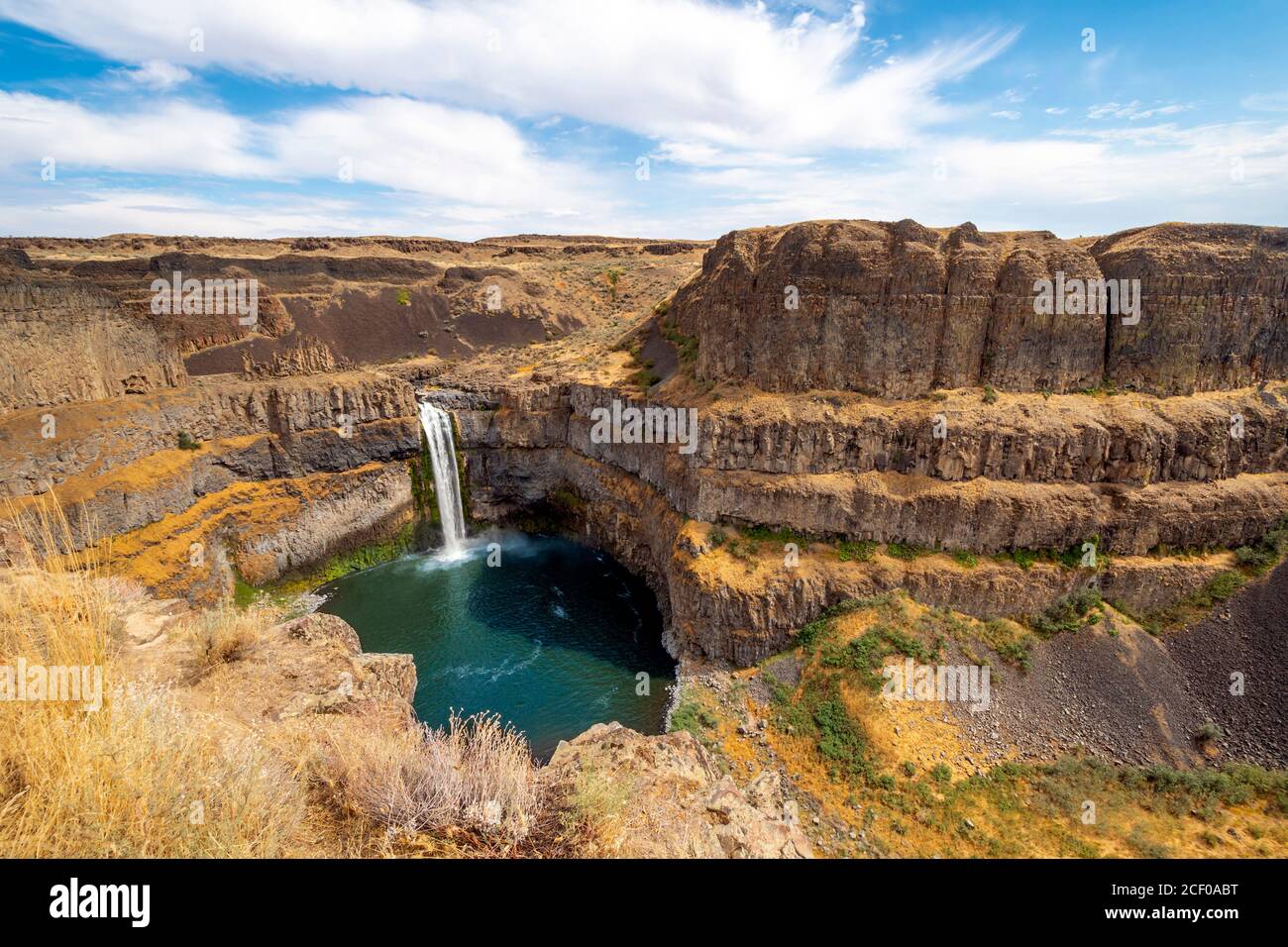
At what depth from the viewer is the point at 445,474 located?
39.3 metres

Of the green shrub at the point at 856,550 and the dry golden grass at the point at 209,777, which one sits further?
the green shrub at the point at 856,550

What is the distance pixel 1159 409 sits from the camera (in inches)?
1012

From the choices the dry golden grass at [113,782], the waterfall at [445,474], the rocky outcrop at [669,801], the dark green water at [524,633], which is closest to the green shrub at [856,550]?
the dark green water at [524,633]

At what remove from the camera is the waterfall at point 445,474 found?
39.0 meters

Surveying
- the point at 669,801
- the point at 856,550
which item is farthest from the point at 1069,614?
the point at 669,801

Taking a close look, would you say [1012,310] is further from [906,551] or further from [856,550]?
[856,550]

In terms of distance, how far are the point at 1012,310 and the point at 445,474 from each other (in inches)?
1309

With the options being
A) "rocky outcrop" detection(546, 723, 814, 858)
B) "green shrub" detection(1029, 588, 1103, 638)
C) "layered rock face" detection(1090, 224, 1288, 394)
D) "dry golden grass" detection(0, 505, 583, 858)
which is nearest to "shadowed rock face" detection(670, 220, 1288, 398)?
"layered rock face" detection(1090, 224, 1288, 394)

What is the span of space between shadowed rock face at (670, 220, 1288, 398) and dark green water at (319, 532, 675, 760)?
15.2 metres

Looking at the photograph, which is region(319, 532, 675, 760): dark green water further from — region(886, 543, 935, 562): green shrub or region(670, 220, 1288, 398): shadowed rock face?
region(670, 220, 1288, 398): shadowed rock face

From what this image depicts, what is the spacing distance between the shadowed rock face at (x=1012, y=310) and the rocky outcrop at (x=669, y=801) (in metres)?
22.0

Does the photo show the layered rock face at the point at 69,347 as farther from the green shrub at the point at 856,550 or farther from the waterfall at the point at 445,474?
the green shrub at the point at 856,550

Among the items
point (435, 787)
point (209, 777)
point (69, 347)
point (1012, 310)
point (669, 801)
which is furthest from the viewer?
point (69, 347)

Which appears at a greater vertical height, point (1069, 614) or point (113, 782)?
point (113, 782)
